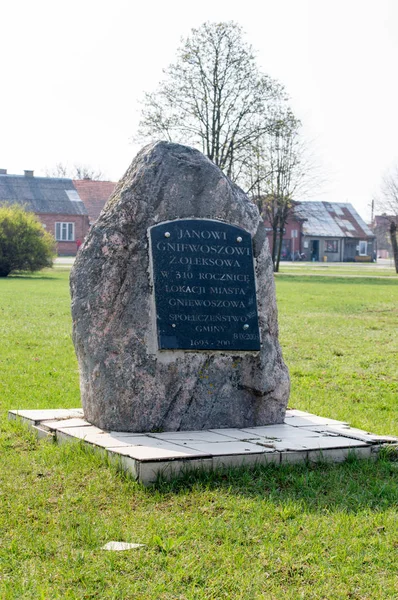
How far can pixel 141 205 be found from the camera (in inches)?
263

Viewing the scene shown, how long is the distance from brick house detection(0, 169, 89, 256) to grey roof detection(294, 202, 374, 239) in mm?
25563

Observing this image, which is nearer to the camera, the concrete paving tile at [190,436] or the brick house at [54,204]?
the concrete paving tile at [190,436]

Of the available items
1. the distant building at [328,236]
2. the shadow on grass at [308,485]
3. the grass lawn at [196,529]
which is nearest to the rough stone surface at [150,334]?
the grass lawn at [196,529]

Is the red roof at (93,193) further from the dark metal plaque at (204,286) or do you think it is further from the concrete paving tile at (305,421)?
the dark metal plaque at (204,286)

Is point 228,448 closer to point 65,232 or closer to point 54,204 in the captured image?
point 65,232

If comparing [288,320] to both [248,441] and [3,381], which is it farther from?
[248,441]

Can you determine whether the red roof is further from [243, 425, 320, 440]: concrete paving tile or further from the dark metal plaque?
[243, 425, 320, 440]: concrete paving tile

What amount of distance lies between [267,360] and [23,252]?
3537cm

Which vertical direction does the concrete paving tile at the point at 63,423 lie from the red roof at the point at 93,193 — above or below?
below

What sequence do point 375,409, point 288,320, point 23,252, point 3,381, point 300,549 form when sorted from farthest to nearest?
point 23,252, point 288,320, point 3,381, point 375,409, point 300,549

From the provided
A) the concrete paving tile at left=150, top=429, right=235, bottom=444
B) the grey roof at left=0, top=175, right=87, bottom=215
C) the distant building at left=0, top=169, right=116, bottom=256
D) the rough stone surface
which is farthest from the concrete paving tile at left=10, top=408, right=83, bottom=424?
the grey roof at left=0, top=175, right=87, bottom=215

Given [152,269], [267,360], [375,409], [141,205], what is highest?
[141,205]

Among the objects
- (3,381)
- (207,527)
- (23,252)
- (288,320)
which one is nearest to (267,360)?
(207,527)

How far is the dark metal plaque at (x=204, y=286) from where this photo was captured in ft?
21.7
